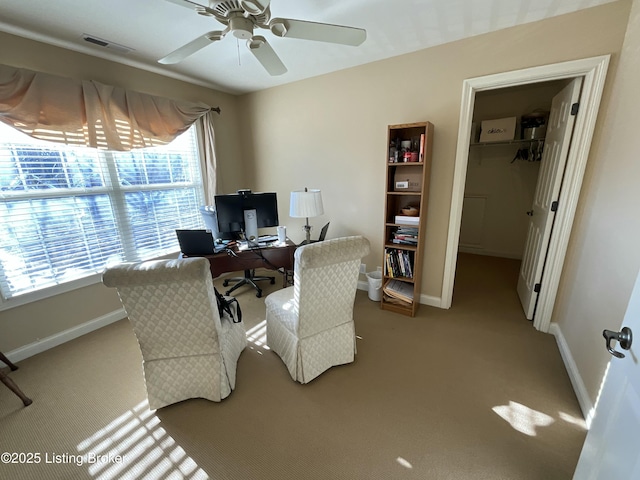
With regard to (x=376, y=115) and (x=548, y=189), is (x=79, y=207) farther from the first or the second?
(x=548, y=189)

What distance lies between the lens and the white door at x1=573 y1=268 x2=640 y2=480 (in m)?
0.71

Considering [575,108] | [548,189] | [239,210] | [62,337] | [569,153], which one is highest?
[575,108]

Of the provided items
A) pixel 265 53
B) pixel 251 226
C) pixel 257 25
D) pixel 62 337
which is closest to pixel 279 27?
pixel 257 25

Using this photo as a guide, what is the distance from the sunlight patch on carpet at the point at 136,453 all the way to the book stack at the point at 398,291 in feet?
6.39

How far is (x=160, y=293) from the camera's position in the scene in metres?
1.36

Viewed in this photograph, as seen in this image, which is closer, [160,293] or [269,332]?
[160,293]

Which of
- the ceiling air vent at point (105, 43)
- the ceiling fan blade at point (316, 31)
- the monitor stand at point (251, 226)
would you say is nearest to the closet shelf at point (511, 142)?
the ceiling fan blade at point (316, 31)

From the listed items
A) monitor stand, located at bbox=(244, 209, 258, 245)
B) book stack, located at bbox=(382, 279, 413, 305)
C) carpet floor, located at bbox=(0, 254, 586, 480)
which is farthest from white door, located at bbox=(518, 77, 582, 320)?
monitor stand, located at bbox=(244, 209, 258, 245)

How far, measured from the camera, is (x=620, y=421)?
2.52 ft

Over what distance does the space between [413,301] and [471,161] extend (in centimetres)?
285

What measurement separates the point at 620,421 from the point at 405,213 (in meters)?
1.84

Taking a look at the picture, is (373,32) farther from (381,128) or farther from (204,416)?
(204,416)

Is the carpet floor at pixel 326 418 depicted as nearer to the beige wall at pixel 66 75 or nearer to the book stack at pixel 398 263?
the beige wall at pixel 66 75

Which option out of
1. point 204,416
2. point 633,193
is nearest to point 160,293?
point 204,416
